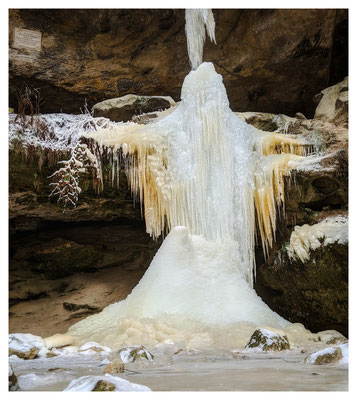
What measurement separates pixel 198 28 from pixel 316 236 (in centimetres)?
379

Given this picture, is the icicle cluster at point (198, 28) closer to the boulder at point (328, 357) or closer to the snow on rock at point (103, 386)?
the boulder at point (328, 357)

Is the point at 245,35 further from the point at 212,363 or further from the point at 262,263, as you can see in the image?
the point at 212,363

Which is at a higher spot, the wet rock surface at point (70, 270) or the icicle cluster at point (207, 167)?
the icicle cluster at point (207, 167)

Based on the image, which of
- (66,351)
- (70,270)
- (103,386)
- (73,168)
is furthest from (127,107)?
(103,386)

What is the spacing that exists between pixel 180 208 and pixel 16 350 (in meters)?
2.44

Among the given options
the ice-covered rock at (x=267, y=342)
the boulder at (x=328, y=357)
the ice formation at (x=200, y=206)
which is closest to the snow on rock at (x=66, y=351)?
the ice formation at (x=200, y=206)

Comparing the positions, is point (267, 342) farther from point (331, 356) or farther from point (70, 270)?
point (70, 270)

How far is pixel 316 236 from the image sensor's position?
13.8 ft

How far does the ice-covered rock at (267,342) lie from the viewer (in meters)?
3.27

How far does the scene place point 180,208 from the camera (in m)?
4.94

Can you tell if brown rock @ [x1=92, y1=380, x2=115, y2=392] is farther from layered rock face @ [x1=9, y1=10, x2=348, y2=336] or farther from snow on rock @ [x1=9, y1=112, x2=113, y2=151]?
snow on rock @ [x1=9, y1=112, x2=113, y2=151]


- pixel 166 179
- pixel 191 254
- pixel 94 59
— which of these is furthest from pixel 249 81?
pixel 191 254

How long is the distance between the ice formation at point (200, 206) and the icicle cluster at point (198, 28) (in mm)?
1224

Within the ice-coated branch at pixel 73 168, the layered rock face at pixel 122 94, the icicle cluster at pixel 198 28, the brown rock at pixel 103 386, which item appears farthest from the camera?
the icicle cluster at pixel 198 28
